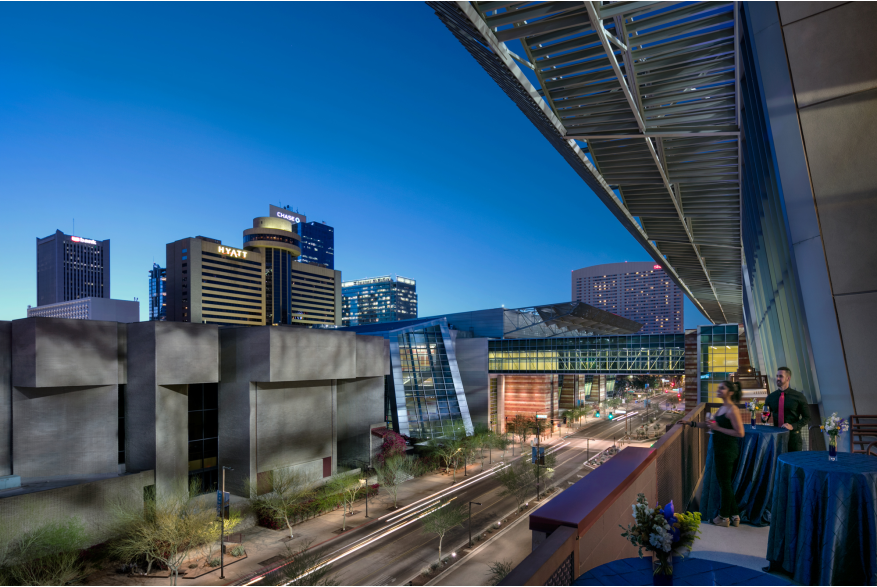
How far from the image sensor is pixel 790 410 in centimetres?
772

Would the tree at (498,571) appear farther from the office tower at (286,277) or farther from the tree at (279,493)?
the office tower at (286,277)

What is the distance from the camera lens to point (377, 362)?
134 feet

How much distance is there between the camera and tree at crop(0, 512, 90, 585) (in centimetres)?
1922

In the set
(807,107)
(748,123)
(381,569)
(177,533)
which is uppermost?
(748,123)

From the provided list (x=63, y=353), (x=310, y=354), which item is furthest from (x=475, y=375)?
(x=63, y=353)

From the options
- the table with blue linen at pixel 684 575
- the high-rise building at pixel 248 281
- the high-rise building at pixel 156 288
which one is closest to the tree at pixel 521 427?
the table with blue linen at pixel 684 575

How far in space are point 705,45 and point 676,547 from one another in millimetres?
10465

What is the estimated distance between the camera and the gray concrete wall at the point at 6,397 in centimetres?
2323

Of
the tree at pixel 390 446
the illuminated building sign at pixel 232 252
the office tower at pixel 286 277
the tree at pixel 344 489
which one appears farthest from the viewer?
the office tower at pixel 286 277

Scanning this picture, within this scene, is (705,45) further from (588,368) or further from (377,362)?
(588,368)

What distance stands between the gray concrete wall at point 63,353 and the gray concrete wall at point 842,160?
98.5 ft

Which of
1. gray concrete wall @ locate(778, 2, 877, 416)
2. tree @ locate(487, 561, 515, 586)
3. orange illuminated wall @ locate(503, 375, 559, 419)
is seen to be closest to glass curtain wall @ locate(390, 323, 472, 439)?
orange illuminated wall @ locate(503, 375, 559, 419)

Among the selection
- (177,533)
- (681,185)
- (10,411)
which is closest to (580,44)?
(681,185)

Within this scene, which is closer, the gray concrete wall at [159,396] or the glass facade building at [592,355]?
the gray concrete wall at [159,396]
